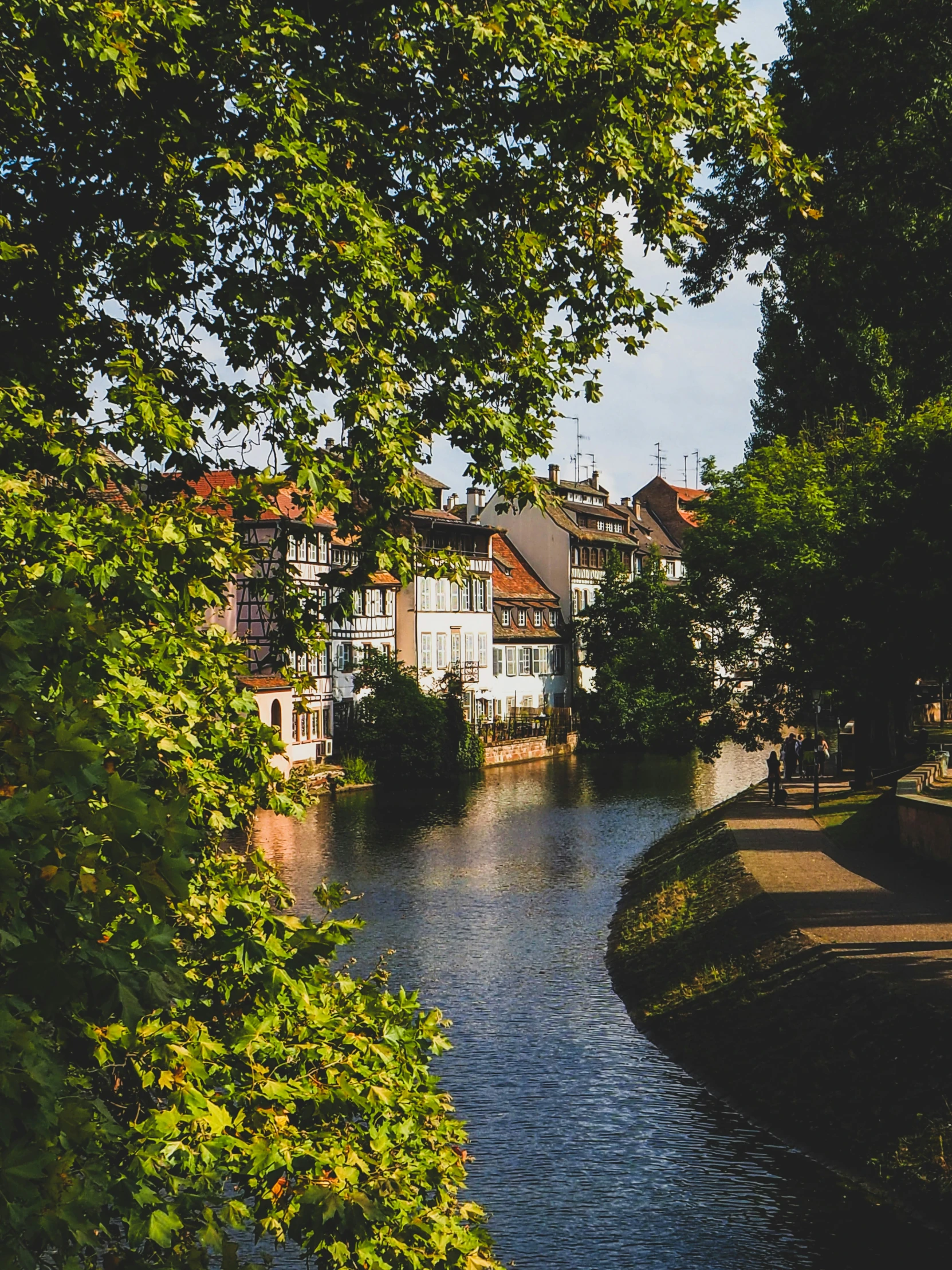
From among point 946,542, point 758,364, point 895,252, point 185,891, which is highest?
point 758,364

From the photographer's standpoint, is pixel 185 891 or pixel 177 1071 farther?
pixel 177 1071

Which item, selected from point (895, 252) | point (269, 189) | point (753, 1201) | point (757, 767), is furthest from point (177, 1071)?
point (757, 767)

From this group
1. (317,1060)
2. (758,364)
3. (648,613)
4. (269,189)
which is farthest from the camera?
(648,613)

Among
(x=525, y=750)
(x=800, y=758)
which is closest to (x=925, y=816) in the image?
(x=800, y=758)

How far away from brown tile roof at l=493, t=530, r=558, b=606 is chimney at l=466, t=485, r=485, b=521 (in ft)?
7.32

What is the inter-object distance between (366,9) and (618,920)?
23.3 m

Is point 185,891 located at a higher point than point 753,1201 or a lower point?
higher

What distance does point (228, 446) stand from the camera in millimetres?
9633

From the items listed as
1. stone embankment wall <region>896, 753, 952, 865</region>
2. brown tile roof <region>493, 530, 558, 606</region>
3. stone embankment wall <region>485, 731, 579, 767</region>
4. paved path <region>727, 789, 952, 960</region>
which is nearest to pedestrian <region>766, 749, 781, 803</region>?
paved path <region>727, 789, 952, 960</region>

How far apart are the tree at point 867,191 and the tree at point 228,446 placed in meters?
4.24

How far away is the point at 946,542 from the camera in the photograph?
77.9ft

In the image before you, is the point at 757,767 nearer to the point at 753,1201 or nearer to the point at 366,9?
the point at 753,1201

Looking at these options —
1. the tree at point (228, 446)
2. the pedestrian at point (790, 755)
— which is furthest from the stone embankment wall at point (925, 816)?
the tree at point (228, 446)

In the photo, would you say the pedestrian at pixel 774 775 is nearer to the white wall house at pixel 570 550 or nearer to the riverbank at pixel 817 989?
the riverbank at pixel 817 989
